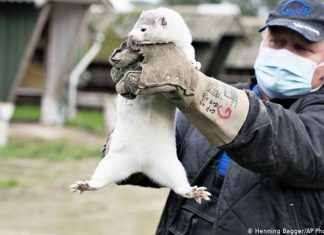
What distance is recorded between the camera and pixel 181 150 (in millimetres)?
3219

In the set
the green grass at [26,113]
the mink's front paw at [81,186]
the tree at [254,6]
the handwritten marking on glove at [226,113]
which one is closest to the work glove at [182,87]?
the handwritten marking on glove at [226,113]

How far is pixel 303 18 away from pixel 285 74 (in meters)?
0.26

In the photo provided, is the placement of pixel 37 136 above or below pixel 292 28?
below

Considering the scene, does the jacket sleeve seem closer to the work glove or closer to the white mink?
the work glove

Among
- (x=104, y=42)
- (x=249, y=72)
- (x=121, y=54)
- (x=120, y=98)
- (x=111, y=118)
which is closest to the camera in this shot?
(x=121, y=54)

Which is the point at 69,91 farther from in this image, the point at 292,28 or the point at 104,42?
the point at 292,28

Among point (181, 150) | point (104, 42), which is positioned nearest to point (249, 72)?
point (104, 42)

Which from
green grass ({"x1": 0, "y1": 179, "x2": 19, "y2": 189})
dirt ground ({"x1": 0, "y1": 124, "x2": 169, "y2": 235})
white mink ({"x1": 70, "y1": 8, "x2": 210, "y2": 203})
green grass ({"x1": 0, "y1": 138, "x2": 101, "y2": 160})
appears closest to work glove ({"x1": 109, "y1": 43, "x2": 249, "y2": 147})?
white mink ({"x1": 70, "y1": 8, "x2": 210, "y2": 203})

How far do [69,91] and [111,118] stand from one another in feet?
5.27

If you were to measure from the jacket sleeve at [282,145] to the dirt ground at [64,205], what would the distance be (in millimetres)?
5172

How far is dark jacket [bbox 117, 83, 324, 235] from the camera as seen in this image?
262cm

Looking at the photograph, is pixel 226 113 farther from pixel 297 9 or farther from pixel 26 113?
pixel 26 113

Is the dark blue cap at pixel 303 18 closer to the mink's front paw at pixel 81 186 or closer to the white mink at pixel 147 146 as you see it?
the white mink at pixel 147 146

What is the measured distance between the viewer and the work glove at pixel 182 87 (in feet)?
7.86
